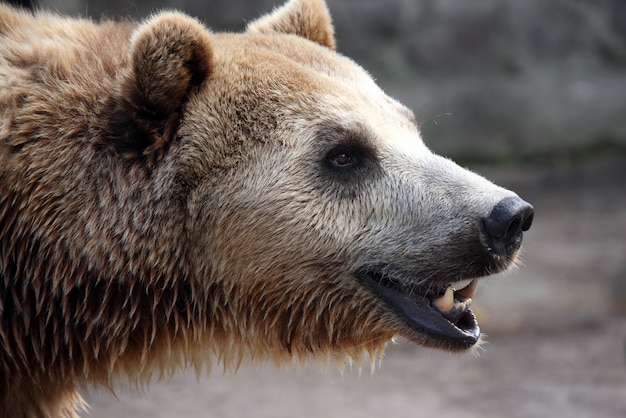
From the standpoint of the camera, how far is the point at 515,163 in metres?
13.4

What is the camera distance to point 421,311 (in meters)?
4.39

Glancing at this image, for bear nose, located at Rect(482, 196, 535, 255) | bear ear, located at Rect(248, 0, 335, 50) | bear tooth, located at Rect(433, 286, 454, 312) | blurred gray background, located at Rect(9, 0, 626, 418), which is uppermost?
blurred gray background, located at Rect(9, 0, 626, 418)

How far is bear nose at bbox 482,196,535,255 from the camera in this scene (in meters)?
4.09

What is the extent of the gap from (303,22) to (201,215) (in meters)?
1.73

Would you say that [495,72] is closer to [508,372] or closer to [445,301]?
[508,372]

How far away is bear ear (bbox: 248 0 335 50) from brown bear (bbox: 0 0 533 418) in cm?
84

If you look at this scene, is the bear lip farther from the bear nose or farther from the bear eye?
the bear eye

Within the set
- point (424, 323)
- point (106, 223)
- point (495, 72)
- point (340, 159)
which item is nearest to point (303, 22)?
point (340, 159)

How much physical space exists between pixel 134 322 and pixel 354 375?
5052 mm

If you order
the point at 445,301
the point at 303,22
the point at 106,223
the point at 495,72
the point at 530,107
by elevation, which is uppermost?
the point at 495,72

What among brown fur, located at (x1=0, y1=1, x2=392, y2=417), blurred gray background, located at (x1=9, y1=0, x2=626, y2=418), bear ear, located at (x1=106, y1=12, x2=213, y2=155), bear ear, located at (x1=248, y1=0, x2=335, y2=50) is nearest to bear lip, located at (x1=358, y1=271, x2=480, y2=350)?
brown fur, located at (x1=0, y1=1, x2=392, y2=417)

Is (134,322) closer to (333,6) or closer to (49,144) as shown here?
(49,144)

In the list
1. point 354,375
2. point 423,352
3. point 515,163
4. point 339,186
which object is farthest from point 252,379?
point 515,163

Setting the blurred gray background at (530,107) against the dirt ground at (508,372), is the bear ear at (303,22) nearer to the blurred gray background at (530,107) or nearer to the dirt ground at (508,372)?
the dirt ground at (508,372)
